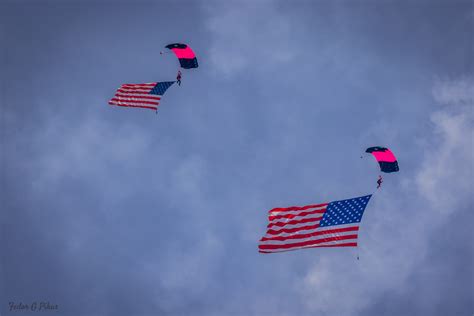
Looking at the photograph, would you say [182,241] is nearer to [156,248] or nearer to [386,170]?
[156,248]

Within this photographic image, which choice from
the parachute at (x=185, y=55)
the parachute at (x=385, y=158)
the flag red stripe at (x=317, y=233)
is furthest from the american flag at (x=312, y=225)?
the parachute at (x=185, y=55)

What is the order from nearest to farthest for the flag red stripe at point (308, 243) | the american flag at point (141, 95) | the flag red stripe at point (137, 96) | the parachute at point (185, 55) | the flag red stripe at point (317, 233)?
the flag red stripe at point (308, 243) → the flag red stripe at point (317, 233) → the parachute at point (185, 55) → the american flag at point (141, 95) → the flag red stripe at point (137, 96)

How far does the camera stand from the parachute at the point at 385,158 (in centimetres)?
5531

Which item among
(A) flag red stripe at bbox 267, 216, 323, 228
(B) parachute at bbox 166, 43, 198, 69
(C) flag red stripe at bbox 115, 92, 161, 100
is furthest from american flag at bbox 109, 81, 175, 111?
(A) flag red stripe at bbox 267, 216, 323, 228

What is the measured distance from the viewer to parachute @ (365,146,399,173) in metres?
55.3

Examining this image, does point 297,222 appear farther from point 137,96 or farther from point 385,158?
point 137,96

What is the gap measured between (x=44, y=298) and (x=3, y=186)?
143 ft

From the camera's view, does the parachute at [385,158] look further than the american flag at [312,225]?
Yes

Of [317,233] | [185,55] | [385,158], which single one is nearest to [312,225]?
[317,233]

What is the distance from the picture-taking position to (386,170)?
2194 inches

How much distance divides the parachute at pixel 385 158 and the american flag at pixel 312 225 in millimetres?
7107

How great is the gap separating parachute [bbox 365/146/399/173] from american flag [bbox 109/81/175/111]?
66.1 feet

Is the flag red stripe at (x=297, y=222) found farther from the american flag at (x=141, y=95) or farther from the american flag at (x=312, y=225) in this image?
the american flag at (x=141, y=95)

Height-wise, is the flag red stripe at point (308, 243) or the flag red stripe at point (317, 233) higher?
the flag red stripe at point (317, 233)
